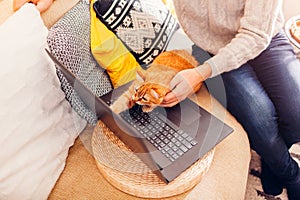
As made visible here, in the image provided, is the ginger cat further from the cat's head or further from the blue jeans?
the blue jeans

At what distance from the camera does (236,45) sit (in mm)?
1079

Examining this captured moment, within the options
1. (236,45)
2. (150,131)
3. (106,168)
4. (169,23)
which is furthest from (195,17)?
(106,168)

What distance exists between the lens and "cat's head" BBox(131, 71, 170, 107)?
1.05 meters

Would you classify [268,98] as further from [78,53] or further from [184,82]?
[78,53]

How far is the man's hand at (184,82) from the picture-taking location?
110 centimetres

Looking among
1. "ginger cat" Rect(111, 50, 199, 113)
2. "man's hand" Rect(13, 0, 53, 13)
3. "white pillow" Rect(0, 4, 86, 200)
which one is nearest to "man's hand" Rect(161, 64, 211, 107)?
"ginger cat" Rect(111, 50, 199, 113)

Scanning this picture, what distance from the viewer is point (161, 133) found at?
105 cm

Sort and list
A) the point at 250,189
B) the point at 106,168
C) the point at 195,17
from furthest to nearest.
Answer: the point at 250,189, the point at 195,17, the point at 106,168

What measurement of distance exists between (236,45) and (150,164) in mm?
415

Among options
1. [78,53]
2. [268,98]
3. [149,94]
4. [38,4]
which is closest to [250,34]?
[268,98]

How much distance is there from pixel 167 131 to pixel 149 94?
0.11m

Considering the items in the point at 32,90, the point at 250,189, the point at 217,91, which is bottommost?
the point at 250,189

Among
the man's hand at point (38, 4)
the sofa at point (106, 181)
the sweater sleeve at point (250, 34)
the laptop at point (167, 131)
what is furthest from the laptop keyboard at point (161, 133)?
the man's hand at point (38, 4)

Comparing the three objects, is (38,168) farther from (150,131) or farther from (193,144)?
(193,144)
